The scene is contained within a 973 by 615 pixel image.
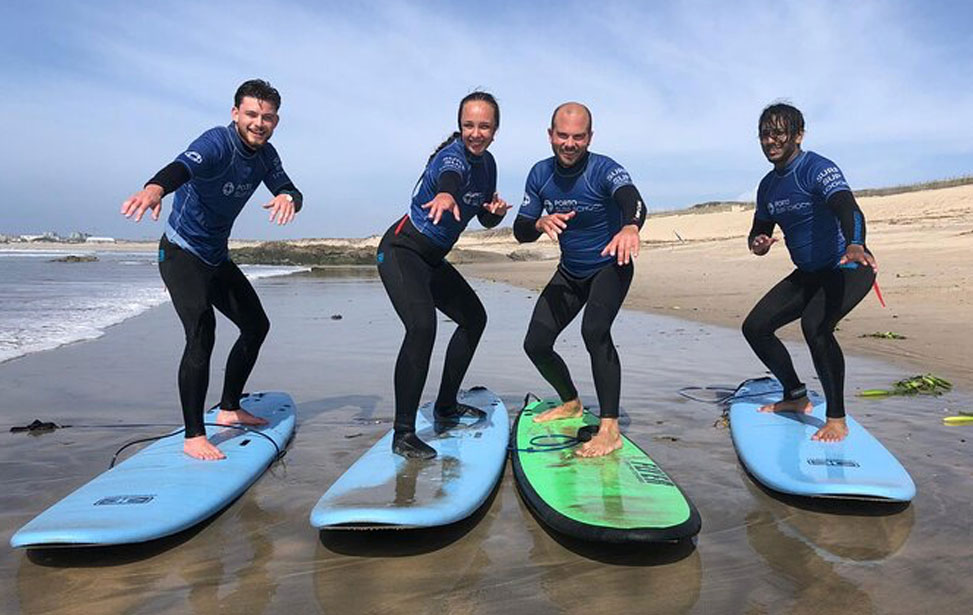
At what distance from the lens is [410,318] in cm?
424

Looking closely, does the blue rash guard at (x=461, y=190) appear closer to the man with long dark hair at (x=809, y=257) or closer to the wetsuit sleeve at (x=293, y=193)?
the wetsuit sleeve at (x=293, y=193)

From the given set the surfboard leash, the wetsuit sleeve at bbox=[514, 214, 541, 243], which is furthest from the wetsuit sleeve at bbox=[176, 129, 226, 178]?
the surfboard leash

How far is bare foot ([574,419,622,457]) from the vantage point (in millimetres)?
3949

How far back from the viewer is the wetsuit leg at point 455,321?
15.7ft

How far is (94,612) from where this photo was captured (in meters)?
2.42

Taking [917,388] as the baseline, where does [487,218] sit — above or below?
above

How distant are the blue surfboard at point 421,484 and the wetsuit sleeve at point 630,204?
1585mm

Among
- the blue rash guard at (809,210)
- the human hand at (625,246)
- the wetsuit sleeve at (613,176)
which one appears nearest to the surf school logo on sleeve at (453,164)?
the wetsuit sleeve at (613,176)

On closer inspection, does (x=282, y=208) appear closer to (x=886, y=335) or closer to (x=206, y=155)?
(x=206, y=155)

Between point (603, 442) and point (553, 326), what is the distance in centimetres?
108

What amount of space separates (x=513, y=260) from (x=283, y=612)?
123ft

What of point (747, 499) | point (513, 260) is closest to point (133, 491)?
point (747, 499)

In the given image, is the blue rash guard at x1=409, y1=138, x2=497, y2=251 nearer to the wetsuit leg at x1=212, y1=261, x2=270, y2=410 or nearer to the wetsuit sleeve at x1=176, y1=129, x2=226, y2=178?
the wetsuit sleeve at x1=176, y1=129, x2=226, y2=178

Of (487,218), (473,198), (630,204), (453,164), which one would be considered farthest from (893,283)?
(453,164)
